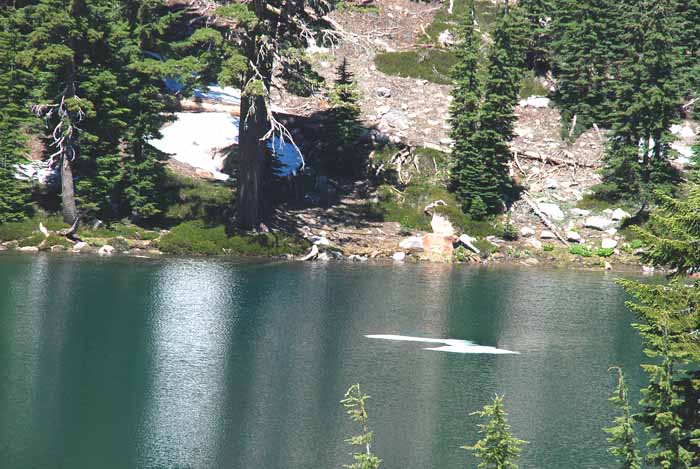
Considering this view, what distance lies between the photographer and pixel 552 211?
47531 millimetres

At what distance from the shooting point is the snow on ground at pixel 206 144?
46781mm

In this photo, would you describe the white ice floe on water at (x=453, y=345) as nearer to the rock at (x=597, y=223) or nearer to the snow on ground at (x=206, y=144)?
the snow on ground at (x=206, y=144)

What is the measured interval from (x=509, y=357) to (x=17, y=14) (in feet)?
91.6

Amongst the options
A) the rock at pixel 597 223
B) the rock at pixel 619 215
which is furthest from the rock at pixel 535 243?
the rock at pixel 619 215

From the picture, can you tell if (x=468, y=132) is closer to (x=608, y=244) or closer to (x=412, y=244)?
(x=412, y=244)

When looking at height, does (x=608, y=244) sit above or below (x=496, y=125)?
below

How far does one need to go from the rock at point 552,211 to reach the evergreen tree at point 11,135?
84.4 feet

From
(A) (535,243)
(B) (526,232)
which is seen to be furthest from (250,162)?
(A) (535,243)

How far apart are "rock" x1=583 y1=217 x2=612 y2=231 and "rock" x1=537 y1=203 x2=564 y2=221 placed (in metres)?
1.35

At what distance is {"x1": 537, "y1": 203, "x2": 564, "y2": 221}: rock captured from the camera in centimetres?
4723

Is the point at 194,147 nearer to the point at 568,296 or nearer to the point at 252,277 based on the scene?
the point at 252,277

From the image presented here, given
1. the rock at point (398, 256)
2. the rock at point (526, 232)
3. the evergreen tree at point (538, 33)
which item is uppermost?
the evergreen tree at point (538, 33)

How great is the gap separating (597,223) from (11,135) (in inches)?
1129

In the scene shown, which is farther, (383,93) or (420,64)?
(420,64)
